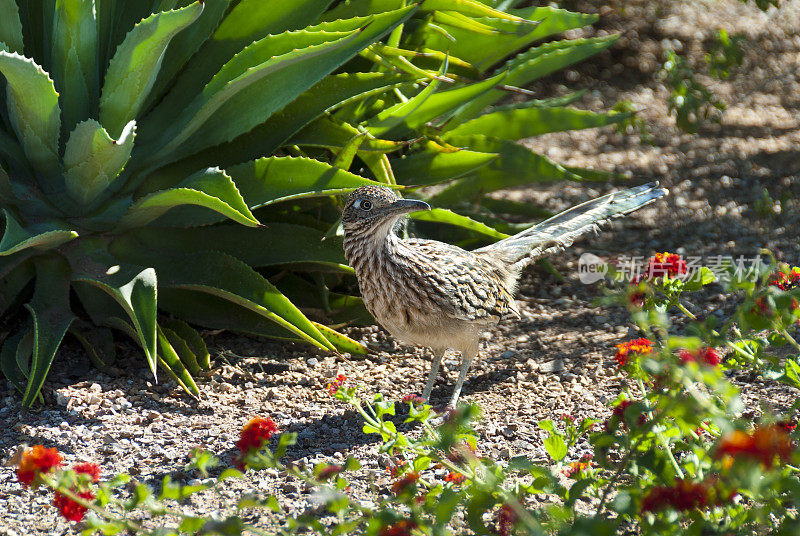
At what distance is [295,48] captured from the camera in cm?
382

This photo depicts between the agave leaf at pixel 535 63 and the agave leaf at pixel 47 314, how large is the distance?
7.02 feet

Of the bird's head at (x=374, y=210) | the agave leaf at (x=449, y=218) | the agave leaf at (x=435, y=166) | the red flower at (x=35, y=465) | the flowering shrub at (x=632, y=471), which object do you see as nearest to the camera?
the flowering shrub at (x=632, y=471)

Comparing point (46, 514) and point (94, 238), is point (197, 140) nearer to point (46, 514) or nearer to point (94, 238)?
point (94, 238)

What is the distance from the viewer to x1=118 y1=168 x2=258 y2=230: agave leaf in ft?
11.1

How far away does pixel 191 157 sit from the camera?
4.10 metres

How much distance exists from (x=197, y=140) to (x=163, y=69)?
34 centimetres

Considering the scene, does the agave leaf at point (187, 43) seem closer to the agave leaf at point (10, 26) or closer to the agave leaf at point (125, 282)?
the agave leaf at point (10, 26)

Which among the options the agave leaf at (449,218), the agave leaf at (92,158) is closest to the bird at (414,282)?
the agave leaf at (449,218)

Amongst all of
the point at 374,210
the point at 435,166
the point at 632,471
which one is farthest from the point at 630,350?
the point at 435,166

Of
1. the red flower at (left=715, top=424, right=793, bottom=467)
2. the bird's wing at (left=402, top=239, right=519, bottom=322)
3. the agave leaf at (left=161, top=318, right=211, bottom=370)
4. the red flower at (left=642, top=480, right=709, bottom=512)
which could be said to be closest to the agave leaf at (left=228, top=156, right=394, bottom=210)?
the bird's wing at (left=402, top=239, right=519, bottom=322)

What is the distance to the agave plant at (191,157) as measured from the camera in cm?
355

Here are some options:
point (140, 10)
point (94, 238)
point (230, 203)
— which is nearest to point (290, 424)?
point (230, 203)

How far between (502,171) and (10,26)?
2.57 metres

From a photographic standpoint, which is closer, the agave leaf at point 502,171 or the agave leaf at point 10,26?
the agave leaf at point 10,26
